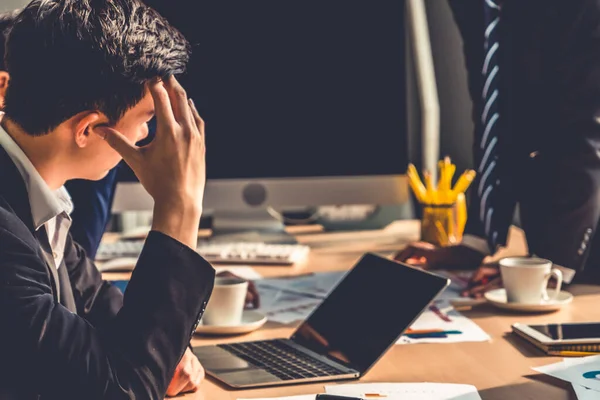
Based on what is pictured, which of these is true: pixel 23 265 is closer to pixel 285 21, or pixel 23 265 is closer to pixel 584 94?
pixel 584 94

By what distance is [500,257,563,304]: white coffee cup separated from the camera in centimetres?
129

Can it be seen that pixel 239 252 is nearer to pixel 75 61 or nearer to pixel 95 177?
pixel 95 177

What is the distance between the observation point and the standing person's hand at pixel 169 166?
0.92 meters

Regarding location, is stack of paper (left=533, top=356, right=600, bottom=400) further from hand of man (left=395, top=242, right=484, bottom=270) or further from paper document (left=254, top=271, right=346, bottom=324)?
hand of man (left=395, top=242, right=484, bottom=270)

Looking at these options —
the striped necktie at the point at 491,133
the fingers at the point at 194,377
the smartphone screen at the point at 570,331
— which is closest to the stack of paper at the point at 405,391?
the fingers at the point at 194,377

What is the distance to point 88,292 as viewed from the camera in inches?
46.9

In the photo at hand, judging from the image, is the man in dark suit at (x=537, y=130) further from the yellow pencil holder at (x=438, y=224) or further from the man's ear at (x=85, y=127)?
the man's ear at (x=85, y=127)

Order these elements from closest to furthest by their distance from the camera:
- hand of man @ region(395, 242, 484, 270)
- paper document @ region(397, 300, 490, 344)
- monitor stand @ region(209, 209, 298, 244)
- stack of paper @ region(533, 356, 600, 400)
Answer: stack of paper @ region(533, 356, 600, 400) → paper document @ region(397, 300, 490, 344) → hand of man @ region(395, 242, 484, 270) → monitor stand @ region(209, 209, 298, 244)

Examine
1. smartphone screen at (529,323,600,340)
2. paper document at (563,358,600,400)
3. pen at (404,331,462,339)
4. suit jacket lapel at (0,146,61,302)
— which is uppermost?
suit jacket lapel at (0,146,61,302)

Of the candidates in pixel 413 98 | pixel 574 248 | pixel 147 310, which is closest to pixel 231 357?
pixel 147 310

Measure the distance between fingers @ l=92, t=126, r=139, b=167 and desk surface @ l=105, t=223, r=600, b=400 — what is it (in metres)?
0.29

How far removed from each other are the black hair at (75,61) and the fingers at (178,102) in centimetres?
2

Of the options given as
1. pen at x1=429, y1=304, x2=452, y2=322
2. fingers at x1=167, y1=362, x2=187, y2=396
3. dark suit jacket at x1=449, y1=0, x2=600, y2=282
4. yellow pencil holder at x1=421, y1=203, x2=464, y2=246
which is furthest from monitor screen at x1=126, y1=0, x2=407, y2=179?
fingers at x1=167, y1=362, x2=187, y2=396

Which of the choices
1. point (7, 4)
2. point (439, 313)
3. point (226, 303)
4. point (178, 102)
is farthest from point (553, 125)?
point (7, 4)
